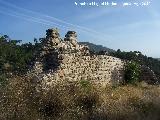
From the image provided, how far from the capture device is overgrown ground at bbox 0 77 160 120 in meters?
12.5

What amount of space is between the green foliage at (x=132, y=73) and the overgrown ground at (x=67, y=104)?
27.3 feet

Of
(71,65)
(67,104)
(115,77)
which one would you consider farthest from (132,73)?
(67,104)

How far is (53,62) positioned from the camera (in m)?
19.4

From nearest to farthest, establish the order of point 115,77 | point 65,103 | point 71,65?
point 65,103 → point 71,65 → point 115,77

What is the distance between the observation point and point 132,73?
24547 millimetres

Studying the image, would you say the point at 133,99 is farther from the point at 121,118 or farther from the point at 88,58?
the point at 88,58

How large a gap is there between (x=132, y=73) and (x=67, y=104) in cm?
1143

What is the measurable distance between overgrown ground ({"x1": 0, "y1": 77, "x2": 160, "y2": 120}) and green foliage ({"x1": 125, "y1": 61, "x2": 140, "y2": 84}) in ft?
27.3

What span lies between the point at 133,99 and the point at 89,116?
10.4ft

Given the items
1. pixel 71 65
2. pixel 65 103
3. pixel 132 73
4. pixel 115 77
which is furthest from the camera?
pixel 132 73

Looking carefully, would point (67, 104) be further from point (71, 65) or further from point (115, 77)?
point (115, 77)

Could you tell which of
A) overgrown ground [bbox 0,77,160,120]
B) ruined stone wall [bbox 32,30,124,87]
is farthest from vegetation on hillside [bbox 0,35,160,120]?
ruined stone wall [bbox 32,30,124,87]

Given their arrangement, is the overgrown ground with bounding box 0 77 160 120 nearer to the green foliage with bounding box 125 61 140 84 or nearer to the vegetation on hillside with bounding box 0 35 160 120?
the vegetation on hillside with bounding box 0 35 160 120

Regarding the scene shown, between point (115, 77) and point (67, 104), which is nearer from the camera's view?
point (67, 104)
